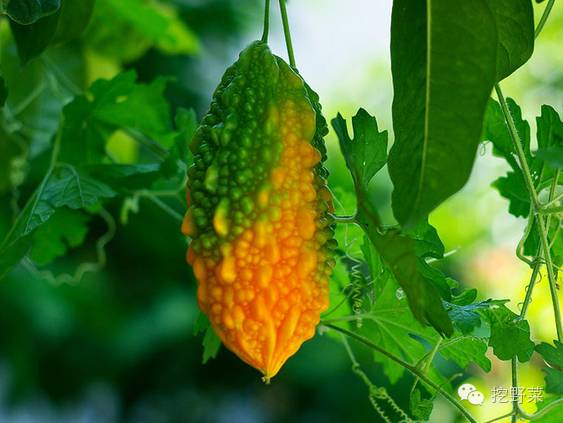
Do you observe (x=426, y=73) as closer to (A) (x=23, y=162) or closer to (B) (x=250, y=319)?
(B) (x=250, y=319)

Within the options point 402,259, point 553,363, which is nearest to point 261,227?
point 402,259

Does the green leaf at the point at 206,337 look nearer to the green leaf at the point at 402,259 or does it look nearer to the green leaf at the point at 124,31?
the green leaf at the point at 402,259

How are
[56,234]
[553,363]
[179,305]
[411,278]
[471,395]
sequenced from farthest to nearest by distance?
[179,305] → [56,234] → [471,395] → [553,363] → [411,278]

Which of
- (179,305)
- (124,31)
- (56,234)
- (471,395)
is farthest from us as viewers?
(179,305)

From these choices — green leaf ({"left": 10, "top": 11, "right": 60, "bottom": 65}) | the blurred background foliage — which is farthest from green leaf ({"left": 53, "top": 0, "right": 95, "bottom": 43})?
the blurred background foliage

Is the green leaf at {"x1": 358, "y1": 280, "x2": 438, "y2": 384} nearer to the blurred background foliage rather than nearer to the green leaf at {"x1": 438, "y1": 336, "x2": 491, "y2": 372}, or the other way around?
the green leaf at {"x1": 438, "y1": 336, "x2": 491, "y2": 372}

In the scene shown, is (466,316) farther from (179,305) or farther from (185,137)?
(179,305)

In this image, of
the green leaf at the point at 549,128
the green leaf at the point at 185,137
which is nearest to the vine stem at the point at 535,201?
the green leaf at the point at 549,128
